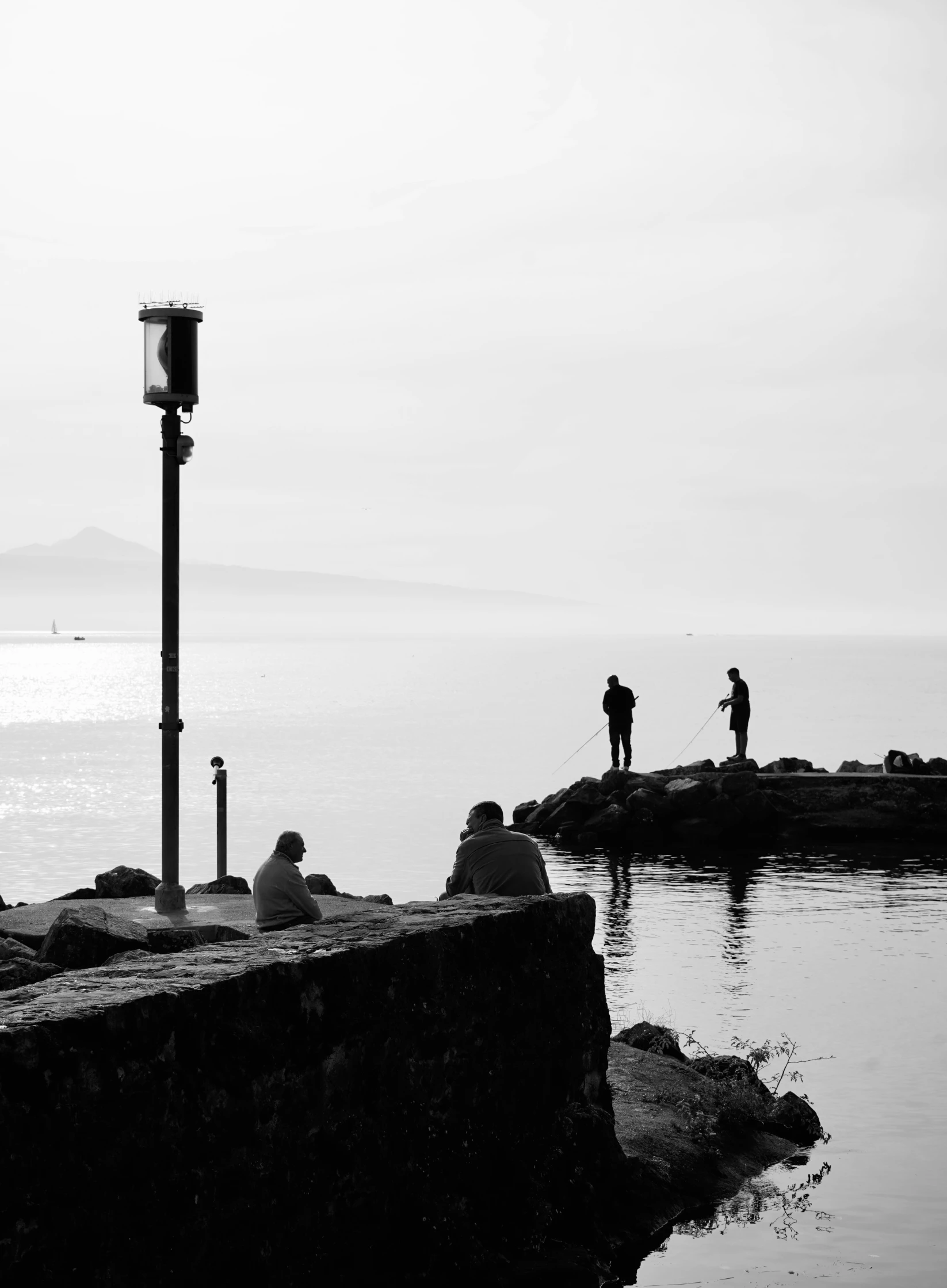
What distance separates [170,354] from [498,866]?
6.37 meters

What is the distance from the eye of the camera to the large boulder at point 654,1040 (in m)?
11.3

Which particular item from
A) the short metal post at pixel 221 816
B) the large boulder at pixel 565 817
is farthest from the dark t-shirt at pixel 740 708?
the short metal post at pixel 221 816

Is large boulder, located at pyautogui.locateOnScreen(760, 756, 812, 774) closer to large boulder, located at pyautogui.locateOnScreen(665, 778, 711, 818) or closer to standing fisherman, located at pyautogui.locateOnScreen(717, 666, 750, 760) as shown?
standing fisherman, located at pyautogui.locateOnScreen(717, 666, 750, 760)

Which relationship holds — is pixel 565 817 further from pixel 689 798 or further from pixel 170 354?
pixel 170 354

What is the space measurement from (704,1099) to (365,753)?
178 ft

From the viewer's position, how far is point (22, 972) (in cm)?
820

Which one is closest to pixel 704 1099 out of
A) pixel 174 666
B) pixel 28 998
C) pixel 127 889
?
pixel 28 998

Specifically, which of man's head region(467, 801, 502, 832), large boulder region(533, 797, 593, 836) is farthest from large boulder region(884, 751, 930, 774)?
man's head region(467, 801, 502, 832)

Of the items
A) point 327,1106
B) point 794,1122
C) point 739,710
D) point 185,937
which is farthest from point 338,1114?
point 739,710

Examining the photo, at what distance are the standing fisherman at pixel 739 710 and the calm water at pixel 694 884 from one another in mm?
5625

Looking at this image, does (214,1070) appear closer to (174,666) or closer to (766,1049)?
(766,1049)

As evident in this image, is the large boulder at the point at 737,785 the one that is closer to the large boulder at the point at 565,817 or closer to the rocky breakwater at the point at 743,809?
the rocky breakwater at the point at 743,809

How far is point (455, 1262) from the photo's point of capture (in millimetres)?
7320

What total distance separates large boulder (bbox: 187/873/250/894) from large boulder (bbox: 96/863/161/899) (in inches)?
17.8
